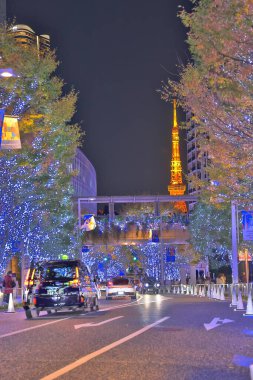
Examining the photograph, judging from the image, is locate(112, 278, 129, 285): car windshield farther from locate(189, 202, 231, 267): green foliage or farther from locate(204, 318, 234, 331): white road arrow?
locate(204, 318, 234, 331): white road arrow

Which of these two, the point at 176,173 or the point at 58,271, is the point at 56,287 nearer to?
the point at 58,271

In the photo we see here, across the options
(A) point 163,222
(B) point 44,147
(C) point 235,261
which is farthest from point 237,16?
(A) point 163,222

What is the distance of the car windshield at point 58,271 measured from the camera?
21.2m

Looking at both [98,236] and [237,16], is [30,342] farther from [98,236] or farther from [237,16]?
[98,236]

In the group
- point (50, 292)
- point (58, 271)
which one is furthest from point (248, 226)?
point (50, 292)

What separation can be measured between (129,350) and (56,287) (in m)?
10.1

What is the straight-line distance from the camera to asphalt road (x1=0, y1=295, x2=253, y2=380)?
336 inches

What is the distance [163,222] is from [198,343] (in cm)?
5812

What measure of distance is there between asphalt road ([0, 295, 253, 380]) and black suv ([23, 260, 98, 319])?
3.31m

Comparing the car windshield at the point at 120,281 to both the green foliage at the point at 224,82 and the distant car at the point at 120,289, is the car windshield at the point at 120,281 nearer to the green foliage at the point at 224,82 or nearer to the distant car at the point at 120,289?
the distant car at the point at 120,289

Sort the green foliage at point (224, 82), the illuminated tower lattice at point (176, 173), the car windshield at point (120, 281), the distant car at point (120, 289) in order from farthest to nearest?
1. the illuminated tower lattice at point (176, 173)
2. the car windshield at point (120, 281)
3. the distant car at point (120, 289)
4. the green foliage at point (224, 82)

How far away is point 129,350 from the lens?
10.9 m

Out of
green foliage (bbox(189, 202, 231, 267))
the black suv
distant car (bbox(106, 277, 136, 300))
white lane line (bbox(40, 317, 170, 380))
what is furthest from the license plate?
green foliage (bbox(189, 202, 231, 267))

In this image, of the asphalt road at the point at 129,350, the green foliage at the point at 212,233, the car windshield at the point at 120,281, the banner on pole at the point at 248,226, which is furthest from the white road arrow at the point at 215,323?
the green foliage at the point at 212,233
